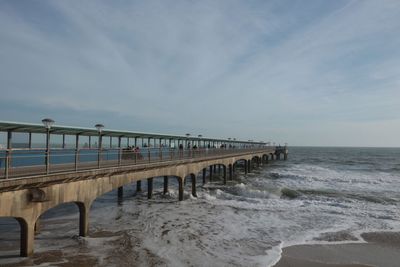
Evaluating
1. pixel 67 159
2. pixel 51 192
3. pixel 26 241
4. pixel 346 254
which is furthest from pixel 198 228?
pixel 26 241

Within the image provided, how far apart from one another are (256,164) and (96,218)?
49561 millimetres

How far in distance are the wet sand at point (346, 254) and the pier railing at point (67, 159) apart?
8.92m

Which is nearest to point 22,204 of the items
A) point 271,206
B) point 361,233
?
point 361,233

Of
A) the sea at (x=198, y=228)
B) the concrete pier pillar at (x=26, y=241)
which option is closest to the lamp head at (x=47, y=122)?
the concrete pier pillar at (x=26, y=241)

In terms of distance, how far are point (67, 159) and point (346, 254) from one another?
12.5 metres

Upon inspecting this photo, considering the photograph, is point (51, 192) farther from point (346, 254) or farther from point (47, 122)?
point (346, 254)

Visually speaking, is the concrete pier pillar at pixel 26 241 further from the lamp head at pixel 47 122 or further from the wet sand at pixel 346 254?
the wet sand at pixel 346 254

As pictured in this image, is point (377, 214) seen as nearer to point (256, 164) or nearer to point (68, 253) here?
point (68, 253)

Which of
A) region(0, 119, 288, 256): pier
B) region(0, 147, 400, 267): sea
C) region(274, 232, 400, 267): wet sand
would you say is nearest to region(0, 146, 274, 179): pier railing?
region(0, 119, 288, 256): pier

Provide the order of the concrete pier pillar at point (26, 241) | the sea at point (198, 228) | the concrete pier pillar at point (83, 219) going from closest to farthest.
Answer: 1. the concrete pier pillar at point (26, 241)
2. the sea at point (198, 228)
3. the concrete pier pillar at point (83, 219)

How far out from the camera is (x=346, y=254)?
→ 1393cm

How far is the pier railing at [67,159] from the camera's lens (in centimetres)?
1234

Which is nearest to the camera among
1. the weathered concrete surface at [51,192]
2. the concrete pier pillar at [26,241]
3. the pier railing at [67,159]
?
the weathered concrete surface at [51,192]

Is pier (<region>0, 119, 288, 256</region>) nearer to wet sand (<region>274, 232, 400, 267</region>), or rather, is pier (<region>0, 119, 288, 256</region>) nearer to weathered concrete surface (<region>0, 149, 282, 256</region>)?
weathered concrete surface (<region>0, 149, 282, 256</region>)
